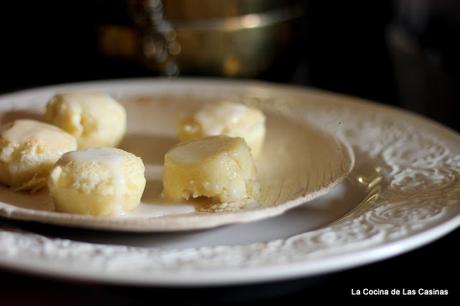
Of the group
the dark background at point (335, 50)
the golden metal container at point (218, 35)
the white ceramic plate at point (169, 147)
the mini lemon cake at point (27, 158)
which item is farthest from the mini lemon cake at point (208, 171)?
the golden metal container at point (218, 35)

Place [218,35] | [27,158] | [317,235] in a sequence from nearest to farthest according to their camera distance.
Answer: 1. [317,235]
2. [27,158]
3. [218,35]

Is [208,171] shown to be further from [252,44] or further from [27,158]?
[252,44]

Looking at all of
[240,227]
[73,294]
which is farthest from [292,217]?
[73,294]

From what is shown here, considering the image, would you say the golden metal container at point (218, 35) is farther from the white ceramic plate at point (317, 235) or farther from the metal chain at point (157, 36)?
the white ceramic plate at point (317, 235)

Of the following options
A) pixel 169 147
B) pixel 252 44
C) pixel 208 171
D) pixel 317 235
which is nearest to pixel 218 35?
pixel 252 44

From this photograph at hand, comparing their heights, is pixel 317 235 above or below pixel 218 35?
below

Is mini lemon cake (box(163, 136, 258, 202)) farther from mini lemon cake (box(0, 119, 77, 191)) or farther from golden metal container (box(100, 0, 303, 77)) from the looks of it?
golden metal container (box(100, 0, 303, 77))
